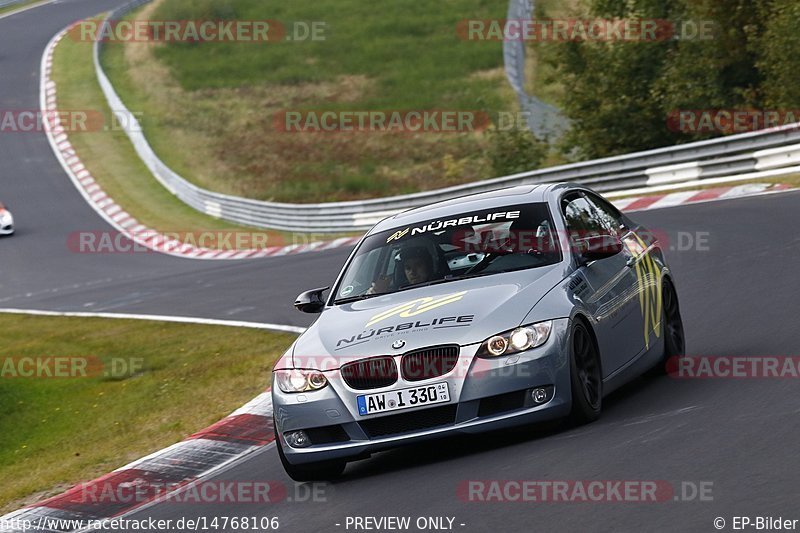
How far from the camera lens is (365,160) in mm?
38781

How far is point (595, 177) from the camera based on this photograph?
2298 cm

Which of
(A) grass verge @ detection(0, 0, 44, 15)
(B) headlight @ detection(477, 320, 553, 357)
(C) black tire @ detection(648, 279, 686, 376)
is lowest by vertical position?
(C) black tire @ detection(648, 279, 686, 376)

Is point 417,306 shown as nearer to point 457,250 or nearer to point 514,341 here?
point 514,341

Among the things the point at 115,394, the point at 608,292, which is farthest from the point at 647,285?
the point at 115,394

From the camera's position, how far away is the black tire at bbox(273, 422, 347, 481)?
752cm

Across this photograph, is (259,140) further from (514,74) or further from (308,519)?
(308,519)

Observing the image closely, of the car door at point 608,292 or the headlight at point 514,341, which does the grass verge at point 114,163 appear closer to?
the car door at point 608,292

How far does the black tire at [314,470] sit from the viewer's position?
24.7 ft

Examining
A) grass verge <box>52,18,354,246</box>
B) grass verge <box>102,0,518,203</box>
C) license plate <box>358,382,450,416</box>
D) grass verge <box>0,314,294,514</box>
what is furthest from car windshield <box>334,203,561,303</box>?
grass verge <box>102,0,518,203</box>

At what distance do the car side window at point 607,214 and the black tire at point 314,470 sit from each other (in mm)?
2790

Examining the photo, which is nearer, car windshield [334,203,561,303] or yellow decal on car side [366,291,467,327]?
yellow decal on car side [366,291,467,327]

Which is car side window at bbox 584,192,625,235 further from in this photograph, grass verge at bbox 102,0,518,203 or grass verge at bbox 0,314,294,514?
grass verge at bbox 102,0,518,203

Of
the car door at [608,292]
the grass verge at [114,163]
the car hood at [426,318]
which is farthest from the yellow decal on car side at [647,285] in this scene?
the grass verge at [114,163]

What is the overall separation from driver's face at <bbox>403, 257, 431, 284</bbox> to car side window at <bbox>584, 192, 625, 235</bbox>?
1501 millimetres
